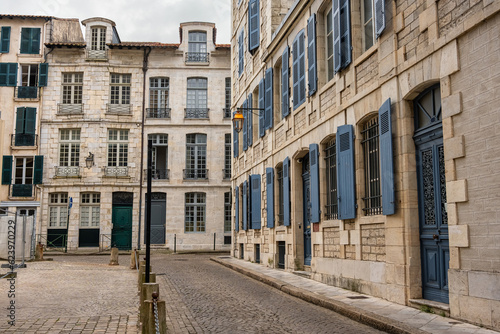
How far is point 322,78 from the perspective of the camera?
490 inches

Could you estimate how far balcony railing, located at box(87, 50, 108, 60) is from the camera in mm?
30891

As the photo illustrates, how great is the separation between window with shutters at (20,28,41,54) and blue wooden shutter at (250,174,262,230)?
713 inches

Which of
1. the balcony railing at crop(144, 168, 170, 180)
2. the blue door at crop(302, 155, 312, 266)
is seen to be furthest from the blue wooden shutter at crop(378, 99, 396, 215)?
the balcony railing at crop(144, 168, 170, 180)

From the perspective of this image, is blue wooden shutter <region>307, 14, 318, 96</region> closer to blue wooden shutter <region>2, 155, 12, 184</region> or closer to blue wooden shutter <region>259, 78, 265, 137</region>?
blue wooden shutter <region>259, 78, 265, 137</region>

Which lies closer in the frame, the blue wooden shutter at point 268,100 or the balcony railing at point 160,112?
the blue wooden shutter at point 268,100

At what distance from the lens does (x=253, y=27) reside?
19.1 metres

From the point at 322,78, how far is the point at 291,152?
265 cm

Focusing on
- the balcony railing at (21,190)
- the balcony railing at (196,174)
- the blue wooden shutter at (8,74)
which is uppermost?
the blue wooden shutter at (8,74)

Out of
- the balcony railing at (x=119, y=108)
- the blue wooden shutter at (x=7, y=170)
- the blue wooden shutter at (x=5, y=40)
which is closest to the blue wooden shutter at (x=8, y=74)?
the blue wooden shutter at (x=5, y=40)

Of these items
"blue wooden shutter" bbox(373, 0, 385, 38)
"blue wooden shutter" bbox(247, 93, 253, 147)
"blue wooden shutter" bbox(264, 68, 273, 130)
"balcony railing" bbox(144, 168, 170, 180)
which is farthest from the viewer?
"balcony railing" bbox(144, 168, 170, 180)

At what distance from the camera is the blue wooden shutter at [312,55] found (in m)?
12.5

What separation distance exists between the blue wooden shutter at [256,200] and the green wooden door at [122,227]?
12.9m

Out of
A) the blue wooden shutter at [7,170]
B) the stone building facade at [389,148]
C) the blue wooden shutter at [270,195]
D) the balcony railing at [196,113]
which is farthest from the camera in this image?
the balcony railing at [196,113]

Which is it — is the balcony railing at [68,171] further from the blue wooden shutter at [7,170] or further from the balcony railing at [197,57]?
the balcony railing at [197,57]
